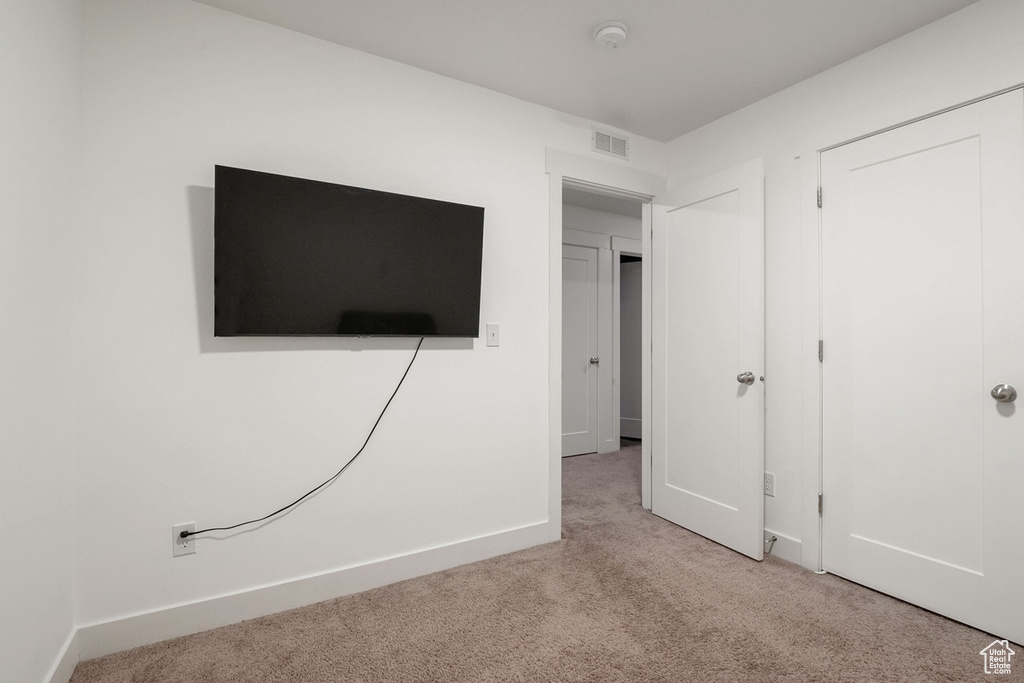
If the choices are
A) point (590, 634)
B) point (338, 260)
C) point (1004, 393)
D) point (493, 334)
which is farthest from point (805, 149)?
point (590, 634)

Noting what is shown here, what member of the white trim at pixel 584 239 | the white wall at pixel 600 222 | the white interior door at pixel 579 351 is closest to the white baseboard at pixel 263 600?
the white interior door at pixel 579 351

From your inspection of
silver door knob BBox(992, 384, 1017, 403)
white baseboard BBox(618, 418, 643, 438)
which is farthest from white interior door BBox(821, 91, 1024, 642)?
white baseboard BBox(618, 418, 643, 438)

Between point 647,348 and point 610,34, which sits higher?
point 610,34

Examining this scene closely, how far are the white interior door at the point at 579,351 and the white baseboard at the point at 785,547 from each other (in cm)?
233

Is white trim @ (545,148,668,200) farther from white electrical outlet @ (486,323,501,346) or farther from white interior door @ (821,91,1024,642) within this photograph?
white interior door @ (821,91,1024,642)

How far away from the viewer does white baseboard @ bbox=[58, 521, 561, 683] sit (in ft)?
5.52

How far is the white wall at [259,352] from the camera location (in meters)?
1.72

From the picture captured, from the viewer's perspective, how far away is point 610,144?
294 cm

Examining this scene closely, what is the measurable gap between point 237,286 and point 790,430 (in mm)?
2708

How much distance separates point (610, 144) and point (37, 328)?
9.23ft

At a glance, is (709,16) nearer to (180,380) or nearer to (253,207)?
(253,207)

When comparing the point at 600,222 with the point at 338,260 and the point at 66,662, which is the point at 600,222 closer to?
the point at 338,260

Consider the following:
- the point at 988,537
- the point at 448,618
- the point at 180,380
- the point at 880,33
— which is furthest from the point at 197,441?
the point at 880,33

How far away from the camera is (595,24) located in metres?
1.99
